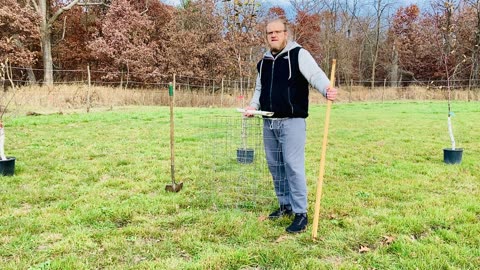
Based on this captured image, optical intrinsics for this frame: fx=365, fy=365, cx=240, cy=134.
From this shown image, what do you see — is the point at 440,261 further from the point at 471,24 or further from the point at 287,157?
the point at 471,24

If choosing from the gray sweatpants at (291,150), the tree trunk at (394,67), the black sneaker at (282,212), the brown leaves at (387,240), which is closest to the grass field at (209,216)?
the brown leaves at (387,240)

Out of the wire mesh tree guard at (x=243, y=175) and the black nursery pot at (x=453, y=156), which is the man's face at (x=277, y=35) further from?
the black nursery pot at (x=453, y=156)

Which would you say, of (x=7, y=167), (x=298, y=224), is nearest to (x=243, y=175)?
(x=298, y=224)

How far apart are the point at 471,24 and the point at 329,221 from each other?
31.2 meters

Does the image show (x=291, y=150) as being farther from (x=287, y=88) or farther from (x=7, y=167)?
(x=7, y=167)

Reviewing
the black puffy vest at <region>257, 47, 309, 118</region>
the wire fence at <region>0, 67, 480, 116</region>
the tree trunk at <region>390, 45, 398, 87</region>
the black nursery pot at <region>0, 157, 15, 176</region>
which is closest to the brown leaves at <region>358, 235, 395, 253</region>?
the black puffy vest at <region>257, 47, 309, 118</region>

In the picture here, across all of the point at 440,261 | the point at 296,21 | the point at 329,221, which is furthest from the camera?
the point at 296,21

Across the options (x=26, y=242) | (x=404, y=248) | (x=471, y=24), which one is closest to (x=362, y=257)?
(x=404, y=248)

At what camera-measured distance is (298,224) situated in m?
3.23

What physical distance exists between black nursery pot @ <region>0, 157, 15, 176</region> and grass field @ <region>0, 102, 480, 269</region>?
0.09m

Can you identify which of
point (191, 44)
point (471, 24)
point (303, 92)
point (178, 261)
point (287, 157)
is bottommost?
point (178, 261)

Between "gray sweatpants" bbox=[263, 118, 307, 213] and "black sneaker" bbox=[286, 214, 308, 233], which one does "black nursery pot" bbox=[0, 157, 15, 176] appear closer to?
"gray sweatpants" bbox=[263, 118, 307, 213]

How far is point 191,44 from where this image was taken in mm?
24156

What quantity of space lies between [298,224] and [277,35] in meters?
1.67
